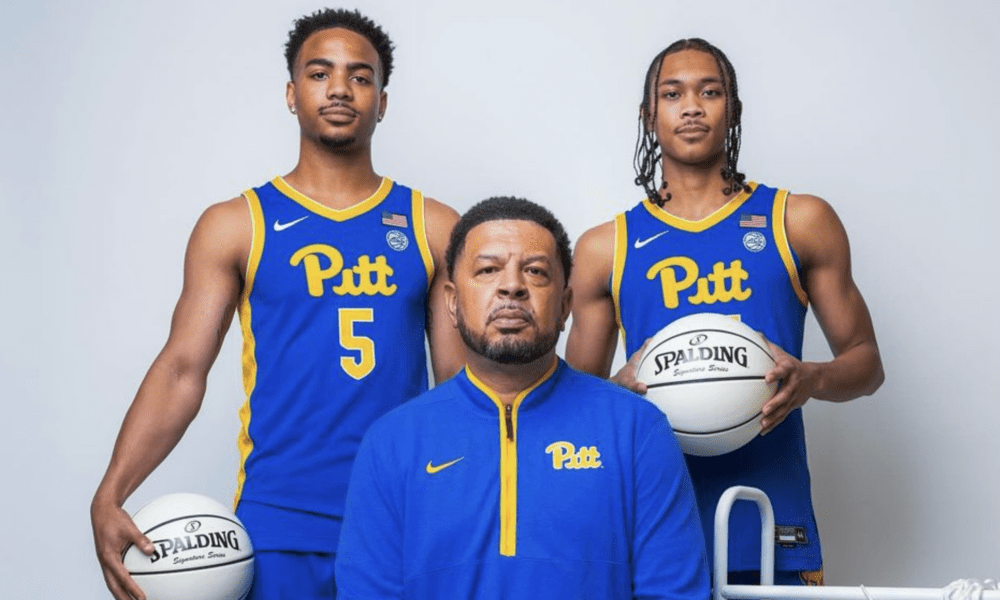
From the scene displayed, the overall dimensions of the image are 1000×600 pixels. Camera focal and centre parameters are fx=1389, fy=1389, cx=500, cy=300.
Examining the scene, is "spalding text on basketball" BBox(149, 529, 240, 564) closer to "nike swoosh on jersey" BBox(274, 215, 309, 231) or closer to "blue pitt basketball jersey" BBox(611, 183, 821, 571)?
"nike swoosh on jersey" BBox(274, 215, 309, 231)

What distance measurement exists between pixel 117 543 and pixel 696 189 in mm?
1493

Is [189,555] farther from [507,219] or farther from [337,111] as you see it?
[337,111]

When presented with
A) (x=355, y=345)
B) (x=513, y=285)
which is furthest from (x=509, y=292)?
(x=355, y=345)

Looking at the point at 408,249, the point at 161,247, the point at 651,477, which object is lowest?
the point at 651,477

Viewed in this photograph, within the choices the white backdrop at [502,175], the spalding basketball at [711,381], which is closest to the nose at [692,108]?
the spalding basketball at [711,381]

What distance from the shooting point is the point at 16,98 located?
14.5 feet

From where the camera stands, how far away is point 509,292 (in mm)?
2580

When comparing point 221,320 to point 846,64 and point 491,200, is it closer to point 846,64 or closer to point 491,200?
point 491,200

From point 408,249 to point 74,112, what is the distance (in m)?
1.82

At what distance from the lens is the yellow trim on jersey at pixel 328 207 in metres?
3.13

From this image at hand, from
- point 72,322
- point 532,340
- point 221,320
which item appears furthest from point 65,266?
point 532,340

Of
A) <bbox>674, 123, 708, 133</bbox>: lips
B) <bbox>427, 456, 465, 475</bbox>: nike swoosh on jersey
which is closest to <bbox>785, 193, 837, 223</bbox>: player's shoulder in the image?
<bbox>674, 123, 708, 133</bbox>: lips

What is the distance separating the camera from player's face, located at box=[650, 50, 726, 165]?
3.16m

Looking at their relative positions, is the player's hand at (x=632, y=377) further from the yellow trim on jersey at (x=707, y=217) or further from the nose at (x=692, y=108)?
the nose at (x=692, y=108)
